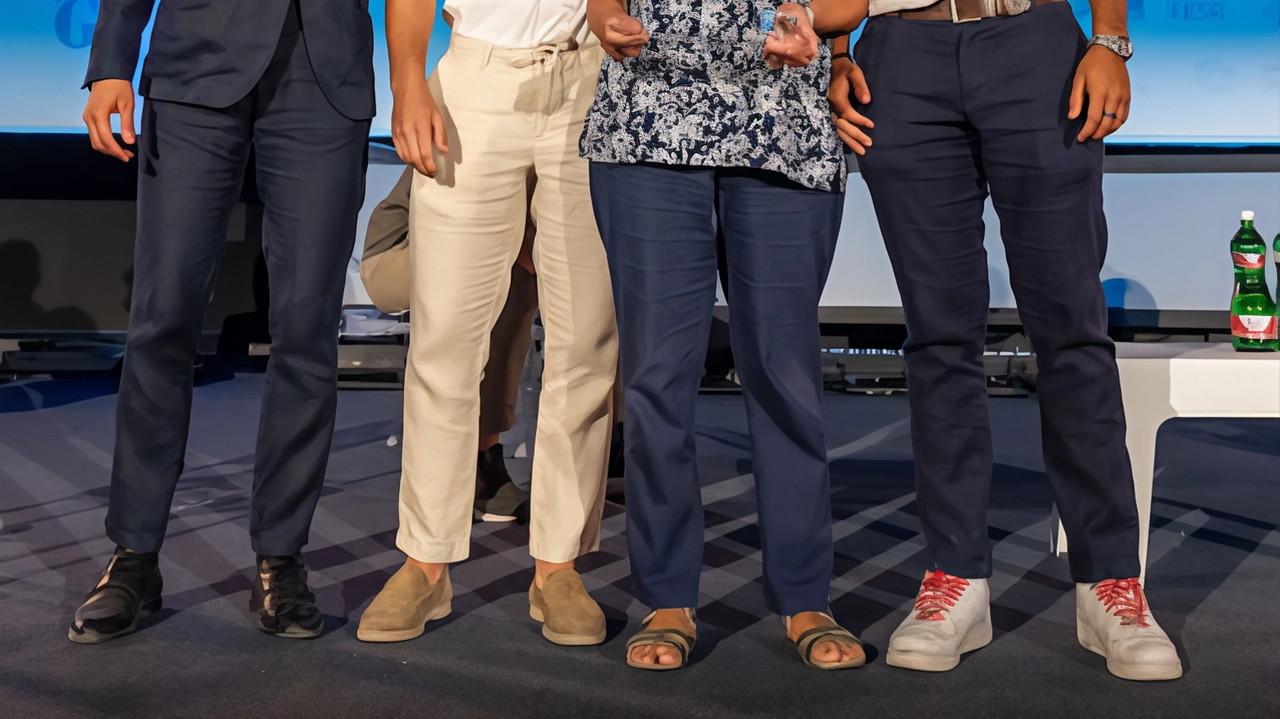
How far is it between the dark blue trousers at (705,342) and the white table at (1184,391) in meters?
0.61

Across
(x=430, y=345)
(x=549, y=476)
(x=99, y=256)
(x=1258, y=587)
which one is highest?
(x=430, y=345)

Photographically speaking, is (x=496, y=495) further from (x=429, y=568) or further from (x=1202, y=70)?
(x=1202, y=70)

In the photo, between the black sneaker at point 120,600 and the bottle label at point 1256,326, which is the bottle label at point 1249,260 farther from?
the black sneaker at point 120,600

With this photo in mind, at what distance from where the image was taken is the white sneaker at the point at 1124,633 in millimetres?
1306

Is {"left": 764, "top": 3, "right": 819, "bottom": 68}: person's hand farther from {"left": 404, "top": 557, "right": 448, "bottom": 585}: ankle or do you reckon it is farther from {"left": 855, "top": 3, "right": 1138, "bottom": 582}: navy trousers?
{"left": 404, "top": 557, "right": 448, "bottom": 585}: ankle

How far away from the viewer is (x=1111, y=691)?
4.17ft

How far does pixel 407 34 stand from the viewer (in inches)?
58.4

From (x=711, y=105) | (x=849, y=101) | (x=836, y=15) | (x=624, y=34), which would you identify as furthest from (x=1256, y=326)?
(x=624, y=34)

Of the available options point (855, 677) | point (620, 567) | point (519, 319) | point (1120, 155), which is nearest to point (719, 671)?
point (855, 677)

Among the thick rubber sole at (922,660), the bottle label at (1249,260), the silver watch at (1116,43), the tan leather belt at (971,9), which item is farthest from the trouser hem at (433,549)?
the bottle label at (1249,260)

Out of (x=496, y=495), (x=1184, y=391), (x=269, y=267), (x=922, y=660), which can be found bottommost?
(x=496, y=495)

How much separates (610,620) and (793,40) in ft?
2.73

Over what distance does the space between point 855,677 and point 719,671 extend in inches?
6.5

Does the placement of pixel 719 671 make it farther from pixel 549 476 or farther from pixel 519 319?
pixel 519 319
